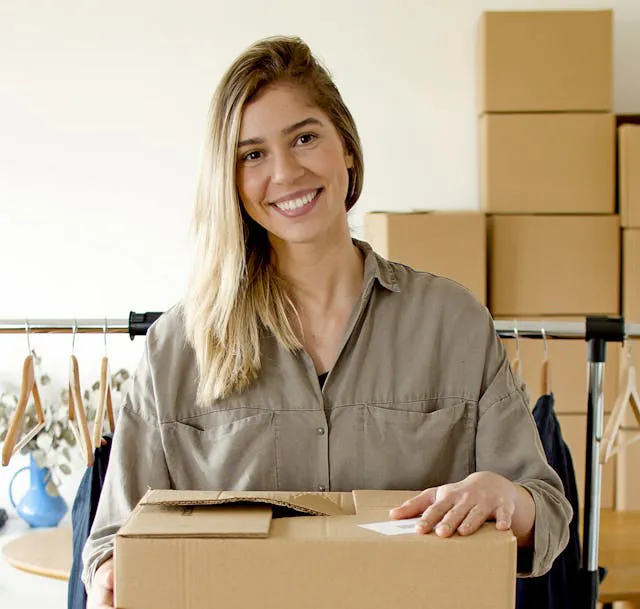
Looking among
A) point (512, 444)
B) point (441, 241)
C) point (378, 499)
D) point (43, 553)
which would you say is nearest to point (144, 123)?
point (441, 241)

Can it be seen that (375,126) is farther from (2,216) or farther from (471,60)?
(2,216)

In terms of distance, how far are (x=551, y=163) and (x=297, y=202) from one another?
198 centimetres

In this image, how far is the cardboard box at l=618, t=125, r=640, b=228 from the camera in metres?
2.94

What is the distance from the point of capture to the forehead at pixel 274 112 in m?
1.21

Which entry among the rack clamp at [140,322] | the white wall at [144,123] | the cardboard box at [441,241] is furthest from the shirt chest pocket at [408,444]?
the white wall at [144,123]

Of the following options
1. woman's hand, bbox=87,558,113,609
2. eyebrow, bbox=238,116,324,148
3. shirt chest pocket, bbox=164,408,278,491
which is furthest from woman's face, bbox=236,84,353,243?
woman's hand, bbox=87,558,113,609

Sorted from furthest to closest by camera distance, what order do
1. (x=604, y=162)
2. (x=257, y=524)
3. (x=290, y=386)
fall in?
(x=604, y=162)
(x=290, y=386)
(x=257, y=524)

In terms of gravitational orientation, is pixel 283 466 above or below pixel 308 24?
below

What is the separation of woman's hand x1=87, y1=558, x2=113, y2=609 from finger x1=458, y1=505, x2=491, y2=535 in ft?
1.33

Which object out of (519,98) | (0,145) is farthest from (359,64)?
(0,145)

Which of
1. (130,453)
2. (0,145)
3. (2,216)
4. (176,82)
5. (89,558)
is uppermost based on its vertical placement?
(176,82)

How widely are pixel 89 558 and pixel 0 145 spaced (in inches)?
101

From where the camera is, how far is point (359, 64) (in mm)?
3340

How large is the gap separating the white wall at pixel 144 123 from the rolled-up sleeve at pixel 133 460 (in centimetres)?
215
